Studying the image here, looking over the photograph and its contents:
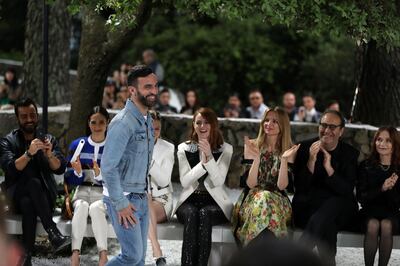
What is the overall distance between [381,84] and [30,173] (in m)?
5.40

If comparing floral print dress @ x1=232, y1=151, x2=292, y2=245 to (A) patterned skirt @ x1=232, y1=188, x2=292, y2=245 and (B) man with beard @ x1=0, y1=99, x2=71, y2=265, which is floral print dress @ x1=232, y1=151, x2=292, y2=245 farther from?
(B) man with beard @ x1=0, y1=99, x2=71, y2=265

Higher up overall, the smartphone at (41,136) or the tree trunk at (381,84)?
the tree trunk at (381,84)

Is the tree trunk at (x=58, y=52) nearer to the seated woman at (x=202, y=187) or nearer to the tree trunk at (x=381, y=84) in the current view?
the tree trunk at (x=381, y=84)

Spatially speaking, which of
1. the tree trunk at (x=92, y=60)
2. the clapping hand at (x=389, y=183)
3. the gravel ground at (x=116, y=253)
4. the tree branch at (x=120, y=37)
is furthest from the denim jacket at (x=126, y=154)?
the tree trunk at (x=92, y=60)

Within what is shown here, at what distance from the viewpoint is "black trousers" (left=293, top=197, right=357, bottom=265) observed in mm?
6696

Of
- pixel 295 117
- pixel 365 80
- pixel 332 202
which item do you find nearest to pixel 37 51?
pixel 295 117

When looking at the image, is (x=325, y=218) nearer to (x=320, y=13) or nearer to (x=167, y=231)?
(x=167, y=231)

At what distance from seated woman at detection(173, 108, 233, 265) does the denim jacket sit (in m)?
1.32

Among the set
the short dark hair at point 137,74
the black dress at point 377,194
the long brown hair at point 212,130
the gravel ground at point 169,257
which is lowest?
the gravel ground at point 169,257

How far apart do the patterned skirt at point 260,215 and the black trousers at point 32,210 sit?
1.48m

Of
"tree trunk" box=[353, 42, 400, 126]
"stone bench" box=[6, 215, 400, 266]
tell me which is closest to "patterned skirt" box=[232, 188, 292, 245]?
"stone bench" box=[6, 215, 400, 266]

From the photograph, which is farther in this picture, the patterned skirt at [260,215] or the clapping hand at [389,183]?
the clapping hand at [389,183]

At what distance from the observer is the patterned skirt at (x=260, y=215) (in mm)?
6668

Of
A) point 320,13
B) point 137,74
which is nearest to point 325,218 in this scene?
point 320,13
